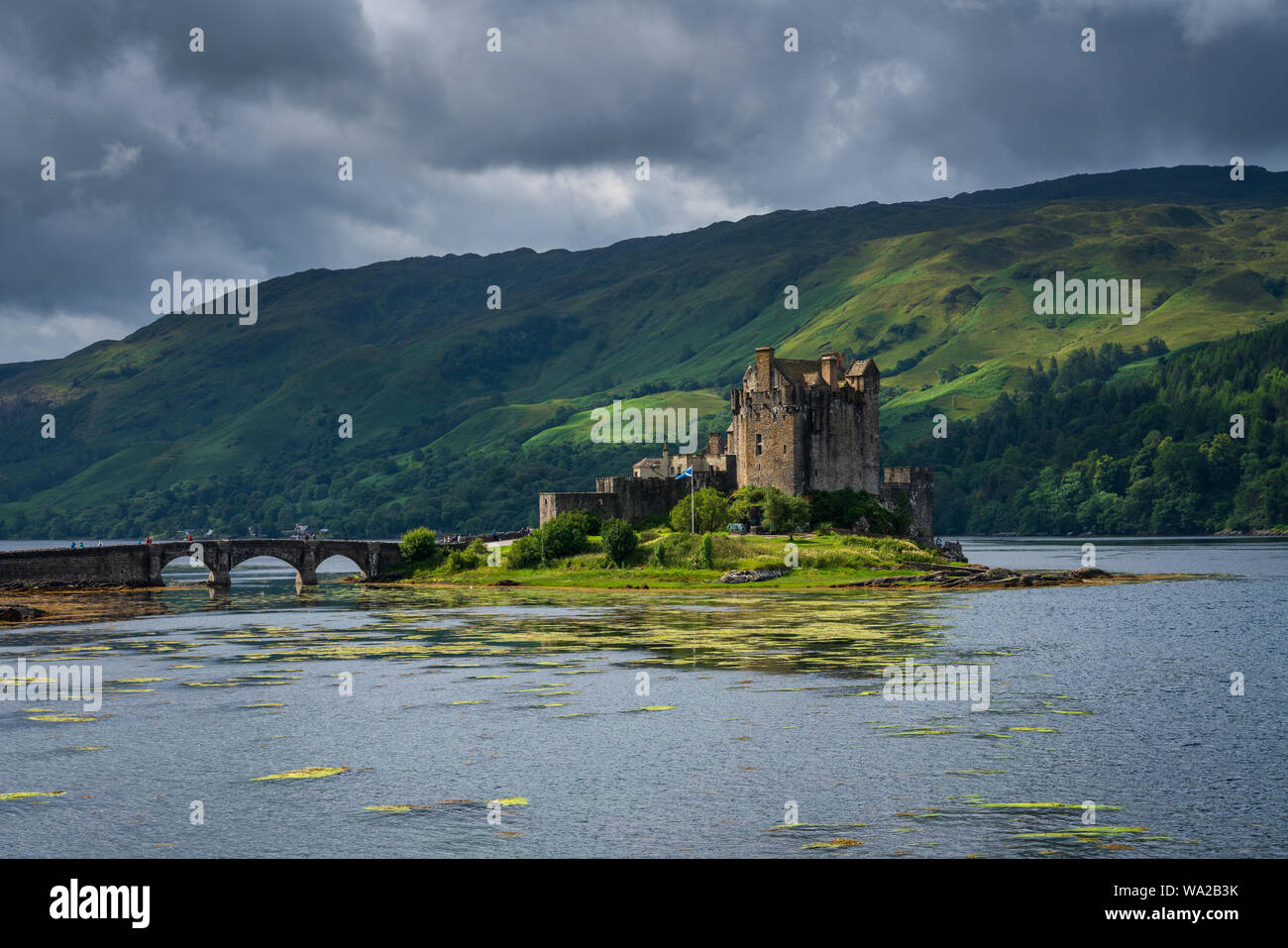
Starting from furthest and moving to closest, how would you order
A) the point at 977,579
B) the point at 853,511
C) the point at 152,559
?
1. the point at 152,559
2. the point at 853,511
3. the point at 977,579

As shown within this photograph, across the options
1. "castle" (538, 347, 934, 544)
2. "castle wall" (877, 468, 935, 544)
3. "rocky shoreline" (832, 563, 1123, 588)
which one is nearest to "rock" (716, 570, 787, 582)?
"rocky shoreline" (832, 563, 1123, 588)

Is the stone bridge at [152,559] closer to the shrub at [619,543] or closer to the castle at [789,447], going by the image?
the castle at [789,447]

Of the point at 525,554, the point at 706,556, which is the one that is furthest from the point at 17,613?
the point at 706,556

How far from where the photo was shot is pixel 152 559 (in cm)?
11806

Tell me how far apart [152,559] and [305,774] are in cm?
8905

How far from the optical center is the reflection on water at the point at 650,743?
30.2m

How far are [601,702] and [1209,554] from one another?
491ft

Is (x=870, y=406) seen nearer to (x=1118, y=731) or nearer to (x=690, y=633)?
(x=690, y=633)

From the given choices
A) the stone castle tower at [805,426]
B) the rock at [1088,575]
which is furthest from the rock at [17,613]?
the rock at [1088,575]

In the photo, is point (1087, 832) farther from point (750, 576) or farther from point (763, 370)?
point (763, 370)

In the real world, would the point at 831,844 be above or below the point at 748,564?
below

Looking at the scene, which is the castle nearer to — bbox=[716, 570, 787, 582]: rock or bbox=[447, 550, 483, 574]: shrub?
bbox=[447, 550, 483, 574]: shrub

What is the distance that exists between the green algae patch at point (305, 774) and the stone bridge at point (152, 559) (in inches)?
3141
